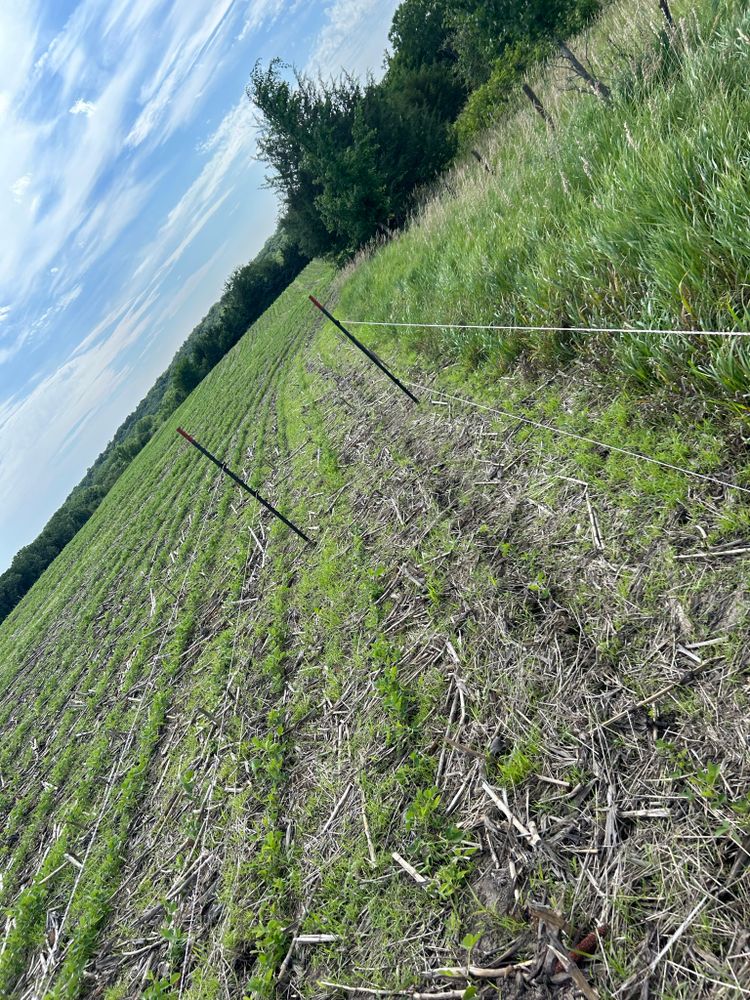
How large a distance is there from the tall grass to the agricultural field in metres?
0.04

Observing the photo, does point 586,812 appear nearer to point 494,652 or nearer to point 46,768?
point 494,652

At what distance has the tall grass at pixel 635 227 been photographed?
325 centimetres

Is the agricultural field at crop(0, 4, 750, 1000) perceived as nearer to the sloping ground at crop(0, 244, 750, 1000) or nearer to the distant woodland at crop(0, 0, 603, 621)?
the sloping ground at crop(0, 244, 750, 1000)

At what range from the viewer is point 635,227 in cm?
394

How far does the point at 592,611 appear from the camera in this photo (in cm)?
298

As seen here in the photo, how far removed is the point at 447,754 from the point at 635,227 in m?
3.87

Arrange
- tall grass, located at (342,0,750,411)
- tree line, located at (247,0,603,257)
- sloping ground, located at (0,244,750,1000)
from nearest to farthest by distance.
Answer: sloping ground, located at (0,244,750,1000) → tall grass, located at (342,0,750,411) → tree line, located at (247,0,603,257)

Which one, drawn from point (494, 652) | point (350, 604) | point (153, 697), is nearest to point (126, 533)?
point (153, 697)

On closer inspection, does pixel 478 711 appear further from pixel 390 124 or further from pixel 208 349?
pixel 208 349

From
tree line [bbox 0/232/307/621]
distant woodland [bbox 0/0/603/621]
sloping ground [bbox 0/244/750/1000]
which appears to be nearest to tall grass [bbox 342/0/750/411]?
sloping ground [bbox 0/244/750/1000]

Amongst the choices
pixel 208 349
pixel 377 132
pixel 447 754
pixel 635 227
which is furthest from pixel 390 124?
pixel 208 349

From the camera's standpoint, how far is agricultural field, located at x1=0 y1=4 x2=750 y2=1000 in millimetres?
2139

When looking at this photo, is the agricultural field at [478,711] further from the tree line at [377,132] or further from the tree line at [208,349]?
the tree line at [208,349]

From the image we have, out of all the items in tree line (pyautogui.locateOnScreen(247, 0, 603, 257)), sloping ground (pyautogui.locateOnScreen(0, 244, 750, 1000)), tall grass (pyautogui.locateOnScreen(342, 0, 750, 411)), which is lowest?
sloping ground (pyautogui.locateOnScreen(0, 244, 750, 1000))
